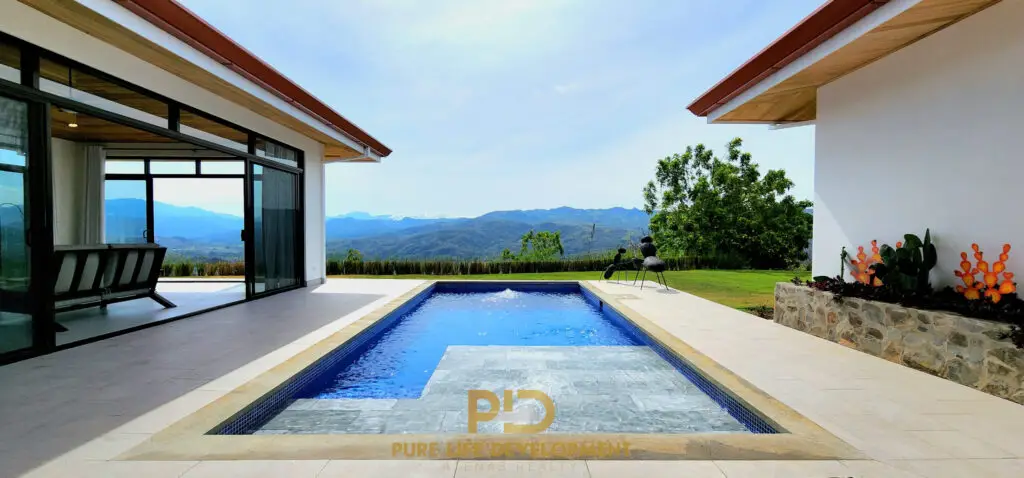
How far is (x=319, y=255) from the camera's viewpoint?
31.6 ft

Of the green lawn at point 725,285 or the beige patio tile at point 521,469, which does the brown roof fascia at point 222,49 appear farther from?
the green lawn at point 725,285

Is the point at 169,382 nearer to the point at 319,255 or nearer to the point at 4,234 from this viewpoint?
the point at 4,234

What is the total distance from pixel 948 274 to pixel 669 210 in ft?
51.1

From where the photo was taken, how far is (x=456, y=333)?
578cm

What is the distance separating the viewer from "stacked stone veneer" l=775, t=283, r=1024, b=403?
3.06m

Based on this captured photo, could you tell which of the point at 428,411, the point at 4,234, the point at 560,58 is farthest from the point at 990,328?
the point at 560,58

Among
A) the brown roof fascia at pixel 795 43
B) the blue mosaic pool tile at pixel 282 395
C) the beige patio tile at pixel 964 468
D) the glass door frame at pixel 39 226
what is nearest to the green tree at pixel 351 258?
the blue mosaic pool tile at pixel 282 395

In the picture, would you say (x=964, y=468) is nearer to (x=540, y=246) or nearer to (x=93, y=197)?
(x=93, y=197)

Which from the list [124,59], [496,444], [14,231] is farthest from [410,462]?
[124,59]

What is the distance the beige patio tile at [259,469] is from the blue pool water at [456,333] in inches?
54.1

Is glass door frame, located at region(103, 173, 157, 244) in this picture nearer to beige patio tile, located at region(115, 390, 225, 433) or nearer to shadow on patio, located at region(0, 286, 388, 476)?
shadow on patio, located at region(0, 286, 388, 476)

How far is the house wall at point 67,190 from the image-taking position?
28.8 feet

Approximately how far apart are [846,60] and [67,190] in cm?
1232

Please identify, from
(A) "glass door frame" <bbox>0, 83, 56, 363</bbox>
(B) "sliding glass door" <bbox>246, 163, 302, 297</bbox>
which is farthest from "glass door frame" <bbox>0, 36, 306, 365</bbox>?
(B) "sliding glass door" <bbox>246, 163, 302, 297</bbox>
